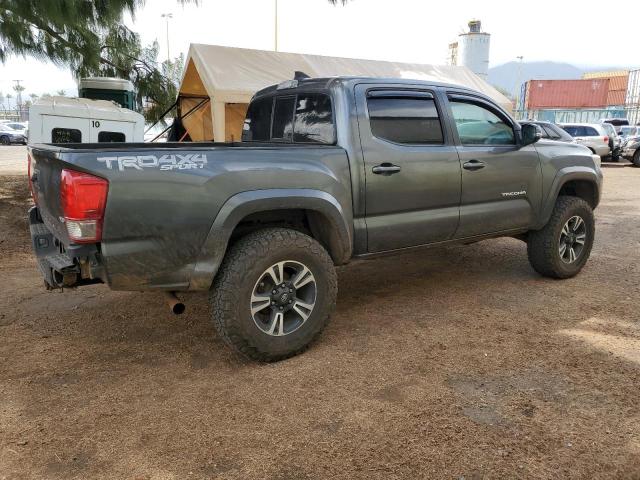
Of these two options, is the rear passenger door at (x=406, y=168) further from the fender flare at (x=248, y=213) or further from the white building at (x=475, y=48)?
the white building at (x=475, y=48)

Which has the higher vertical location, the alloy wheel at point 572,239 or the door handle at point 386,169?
the door handle at point 386,169

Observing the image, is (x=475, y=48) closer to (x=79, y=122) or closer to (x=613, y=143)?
(x=613, y=143)

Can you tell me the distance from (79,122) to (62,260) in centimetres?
567

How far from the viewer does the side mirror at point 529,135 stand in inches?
178

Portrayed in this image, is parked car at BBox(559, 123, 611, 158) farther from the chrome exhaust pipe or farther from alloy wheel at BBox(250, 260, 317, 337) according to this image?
the chrome exhaust pipe

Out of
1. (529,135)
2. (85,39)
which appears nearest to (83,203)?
(529,135)

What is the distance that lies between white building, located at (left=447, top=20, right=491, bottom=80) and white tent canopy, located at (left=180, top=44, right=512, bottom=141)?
40.6m

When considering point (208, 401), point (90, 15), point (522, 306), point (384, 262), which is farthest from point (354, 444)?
point (90, 15)

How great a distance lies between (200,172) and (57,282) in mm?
1137

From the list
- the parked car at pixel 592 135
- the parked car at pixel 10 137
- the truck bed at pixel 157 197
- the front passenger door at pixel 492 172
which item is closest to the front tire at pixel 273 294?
the truck bed at pixel 157 197

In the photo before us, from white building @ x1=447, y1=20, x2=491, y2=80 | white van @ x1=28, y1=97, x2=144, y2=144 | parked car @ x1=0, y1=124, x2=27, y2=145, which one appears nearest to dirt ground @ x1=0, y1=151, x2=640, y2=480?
white van @ x1=28, y1=97, x2=144, y2=144

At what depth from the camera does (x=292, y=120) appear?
166 inches

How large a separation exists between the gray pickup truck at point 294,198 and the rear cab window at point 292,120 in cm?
2

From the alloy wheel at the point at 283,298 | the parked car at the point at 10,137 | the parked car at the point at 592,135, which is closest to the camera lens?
the alloy wheel at the point at 283,298
